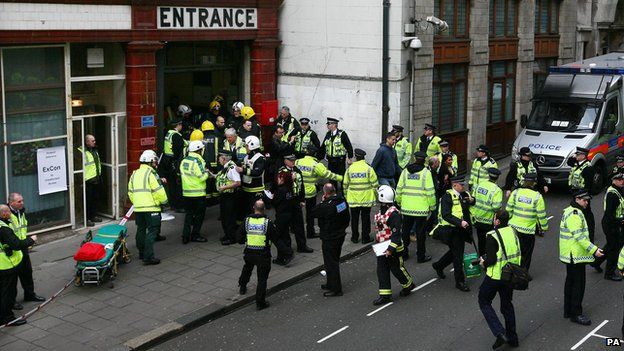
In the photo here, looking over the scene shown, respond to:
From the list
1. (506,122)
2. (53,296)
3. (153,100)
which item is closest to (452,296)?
(53,296)

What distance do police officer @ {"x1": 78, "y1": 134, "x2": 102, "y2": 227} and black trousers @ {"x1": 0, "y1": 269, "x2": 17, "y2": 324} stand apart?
4.90 m

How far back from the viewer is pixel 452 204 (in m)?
13.4

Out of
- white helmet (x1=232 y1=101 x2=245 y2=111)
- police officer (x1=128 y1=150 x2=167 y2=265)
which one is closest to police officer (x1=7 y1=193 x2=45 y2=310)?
police officer (x1=128 y1=150 x2=167 y2=265)

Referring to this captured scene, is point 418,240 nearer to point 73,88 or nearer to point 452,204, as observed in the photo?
point 452,204

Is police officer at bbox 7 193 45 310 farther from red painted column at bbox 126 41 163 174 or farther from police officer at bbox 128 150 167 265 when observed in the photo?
red painted column at bbox 126 41 163 174

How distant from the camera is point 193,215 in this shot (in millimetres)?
16062

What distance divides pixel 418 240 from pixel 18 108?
752cm

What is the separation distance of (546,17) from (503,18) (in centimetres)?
334

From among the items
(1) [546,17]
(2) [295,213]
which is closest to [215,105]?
(2) [295,213]

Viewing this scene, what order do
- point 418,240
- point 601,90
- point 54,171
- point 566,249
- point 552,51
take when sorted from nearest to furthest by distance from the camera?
point 566,249 < point 418,240 < point 54,171 < point 601,90 < point 552,51

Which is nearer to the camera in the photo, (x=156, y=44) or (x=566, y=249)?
(x=566, y=249)

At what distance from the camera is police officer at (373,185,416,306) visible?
1253 cm

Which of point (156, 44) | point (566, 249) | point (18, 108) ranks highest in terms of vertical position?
point (156, 44)

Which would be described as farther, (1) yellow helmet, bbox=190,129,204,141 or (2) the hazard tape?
(1) yellow helmet, bbox=190,129,204,141
